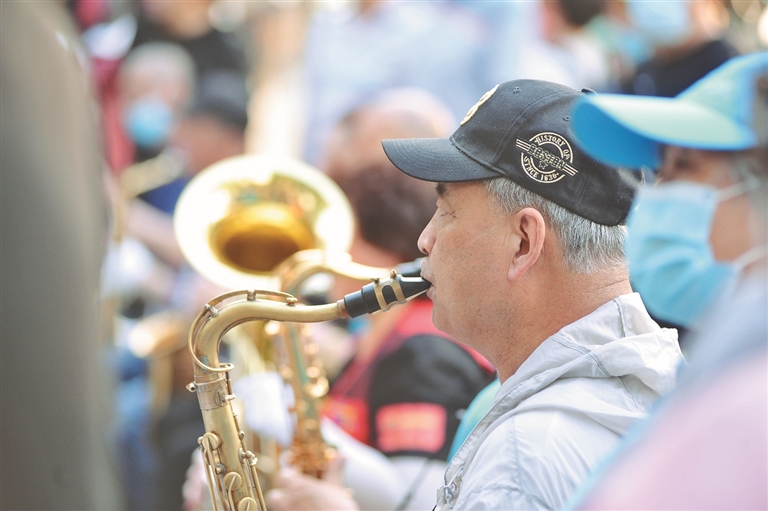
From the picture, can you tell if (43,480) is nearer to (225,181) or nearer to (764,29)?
(225,181)

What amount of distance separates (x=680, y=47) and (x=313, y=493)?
283cm

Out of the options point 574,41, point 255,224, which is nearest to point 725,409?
point 255,224

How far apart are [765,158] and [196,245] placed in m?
3.56

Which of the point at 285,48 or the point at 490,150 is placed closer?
the point at 490,150

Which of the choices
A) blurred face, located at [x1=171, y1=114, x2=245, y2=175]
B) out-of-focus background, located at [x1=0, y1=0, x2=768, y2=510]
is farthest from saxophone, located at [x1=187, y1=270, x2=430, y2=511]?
blurred face, located at [x1=171, y1=114, x2=245, y2=175]

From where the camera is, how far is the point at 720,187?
1.76 metres

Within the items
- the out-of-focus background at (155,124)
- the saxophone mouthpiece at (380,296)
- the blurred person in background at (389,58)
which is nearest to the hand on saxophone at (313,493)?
the out-of-focus background at (155,124)

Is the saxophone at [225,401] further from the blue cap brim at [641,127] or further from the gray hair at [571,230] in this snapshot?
the blue cap brim at [641,127]

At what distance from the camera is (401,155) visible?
84.0 inches

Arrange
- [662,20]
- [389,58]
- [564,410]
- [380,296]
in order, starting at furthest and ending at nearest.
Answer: [389,58] < [662,20] < [380,296] < [564,410]

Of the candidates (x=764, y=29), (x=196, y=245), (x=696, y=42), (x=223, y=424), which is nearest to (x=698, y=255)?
(x=223, y=424)

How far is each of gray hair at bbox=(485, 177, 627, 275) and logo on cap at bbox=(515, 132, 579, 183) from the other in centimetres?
5

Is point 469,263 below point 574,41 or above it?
below

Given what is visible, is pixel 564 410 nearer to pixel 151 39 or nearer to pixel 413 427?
pixel 413 427
